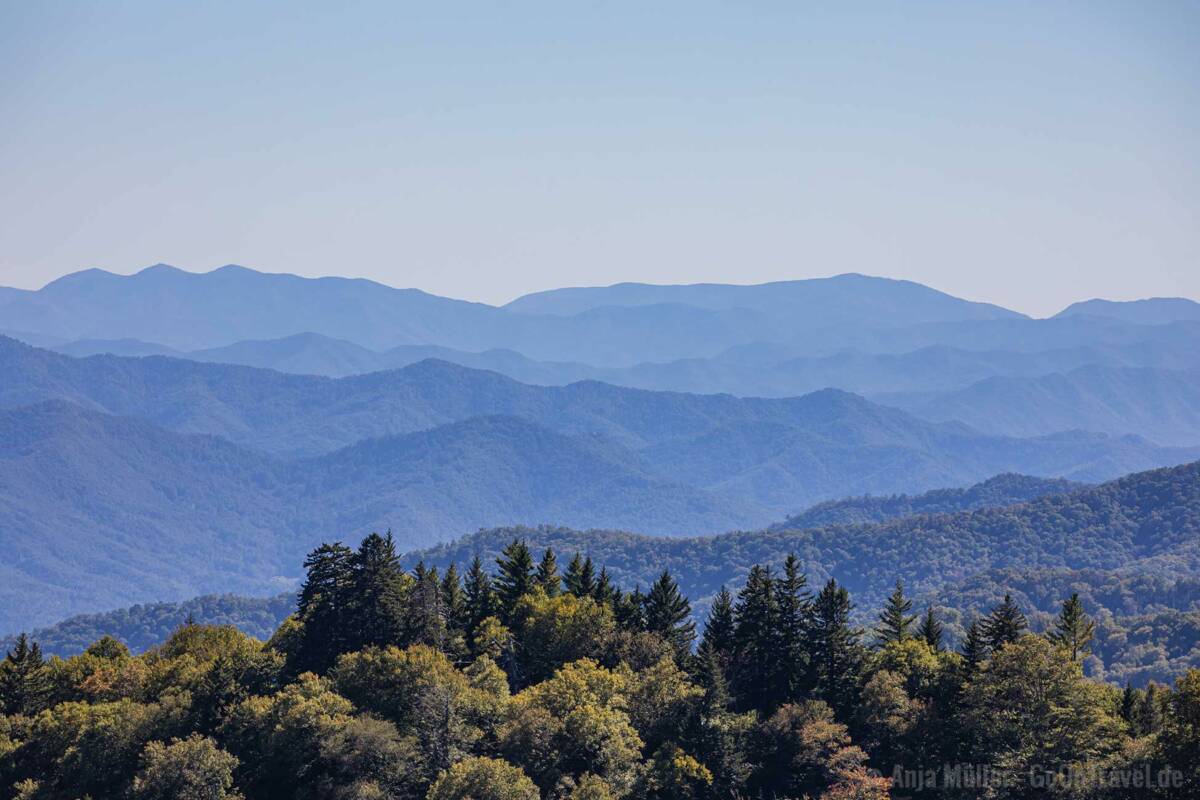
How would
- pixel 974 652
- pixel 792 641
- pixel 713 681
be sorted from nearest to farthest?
1. pixel 974 652
2. pixel 713 681
3. pixel 792 641

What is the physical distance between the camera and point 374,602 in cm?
9531

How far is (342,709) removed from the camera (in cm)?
8444

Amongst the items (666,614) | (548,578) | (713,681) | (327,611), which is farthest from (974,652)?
(327,611)

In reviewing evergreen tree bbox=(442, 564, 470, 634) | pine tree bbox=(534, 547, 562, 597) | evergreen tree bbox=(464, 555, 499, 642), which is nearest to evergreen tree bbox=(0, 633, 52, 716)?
evergreen tree bbox=(442, 564, 470, 634)

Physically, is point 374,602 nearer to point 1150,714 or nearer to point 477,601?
point 477,601

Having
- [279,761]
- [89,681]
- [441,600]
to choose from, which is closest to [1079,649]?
[441,600]

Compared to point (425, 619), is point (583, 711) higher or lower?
lower

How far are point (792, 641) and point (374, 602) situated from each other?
30.1 metres

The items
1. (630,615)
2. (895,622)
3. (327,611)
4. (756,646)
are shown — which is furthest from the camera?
(630,615)

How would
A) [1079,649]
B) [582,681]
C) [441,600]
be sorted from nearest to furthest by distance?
1. [582,681]
2. [1079,649]
3. [441,600]

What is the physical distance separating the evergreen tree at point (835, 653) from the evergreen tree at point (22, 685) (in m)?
55.3

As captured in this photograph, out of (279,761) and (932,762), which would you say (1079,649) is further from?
(279,761)

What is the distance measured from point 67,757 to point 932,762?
54.5m

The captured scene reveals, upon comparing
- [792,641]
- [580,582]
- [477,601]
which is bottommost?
[792,641]
